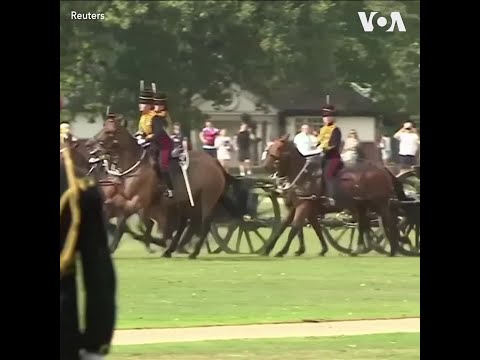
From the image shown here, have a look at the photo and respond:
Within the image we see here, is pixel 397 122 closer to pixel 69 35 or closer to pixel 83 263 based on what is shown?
pixel 69 35

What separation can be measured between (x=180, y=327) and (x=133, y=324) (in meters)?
0.38

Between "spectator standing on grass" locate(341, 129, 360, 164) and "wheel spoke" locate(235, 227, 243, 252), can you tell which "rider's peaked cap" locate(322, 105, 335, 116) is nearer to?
"spectator standing on grass" locate(341, 129, 360, 164)

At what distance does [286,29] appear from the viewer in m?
8.11

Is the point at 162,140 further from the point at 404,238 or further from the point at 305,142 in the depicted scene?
the point at 404,238

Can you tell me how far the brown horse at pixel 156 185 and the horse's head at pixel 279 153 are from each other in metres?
0.42

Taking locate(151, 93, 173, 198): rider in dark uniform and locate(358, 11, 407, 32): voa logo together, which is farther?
locate(358, 11, 407, 32): voa logo

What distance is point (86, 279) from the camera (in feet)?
19.1

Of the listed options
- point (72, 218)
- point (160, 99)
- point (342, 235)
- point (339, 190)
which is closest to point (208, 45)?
point (160, 99)

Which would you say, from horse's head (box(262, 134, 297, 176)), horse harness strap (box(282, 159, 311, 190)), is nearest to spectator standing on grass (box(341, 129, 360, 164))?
horse harness strap (box(282, 159, 311, 190))

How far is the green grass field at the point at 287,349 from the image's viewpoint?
779 centimetres

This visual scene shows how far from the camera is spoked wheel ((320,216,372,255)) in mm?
8555

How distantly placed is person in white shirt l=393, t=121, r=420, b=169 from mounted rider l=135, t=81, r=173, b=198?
194 centimetres

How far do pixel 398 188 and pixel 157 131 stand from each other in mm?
2167

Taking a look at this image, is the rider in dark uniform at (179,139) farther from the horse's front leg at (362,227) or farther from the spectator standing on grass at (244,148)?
the horse's front leg at (362,227)
